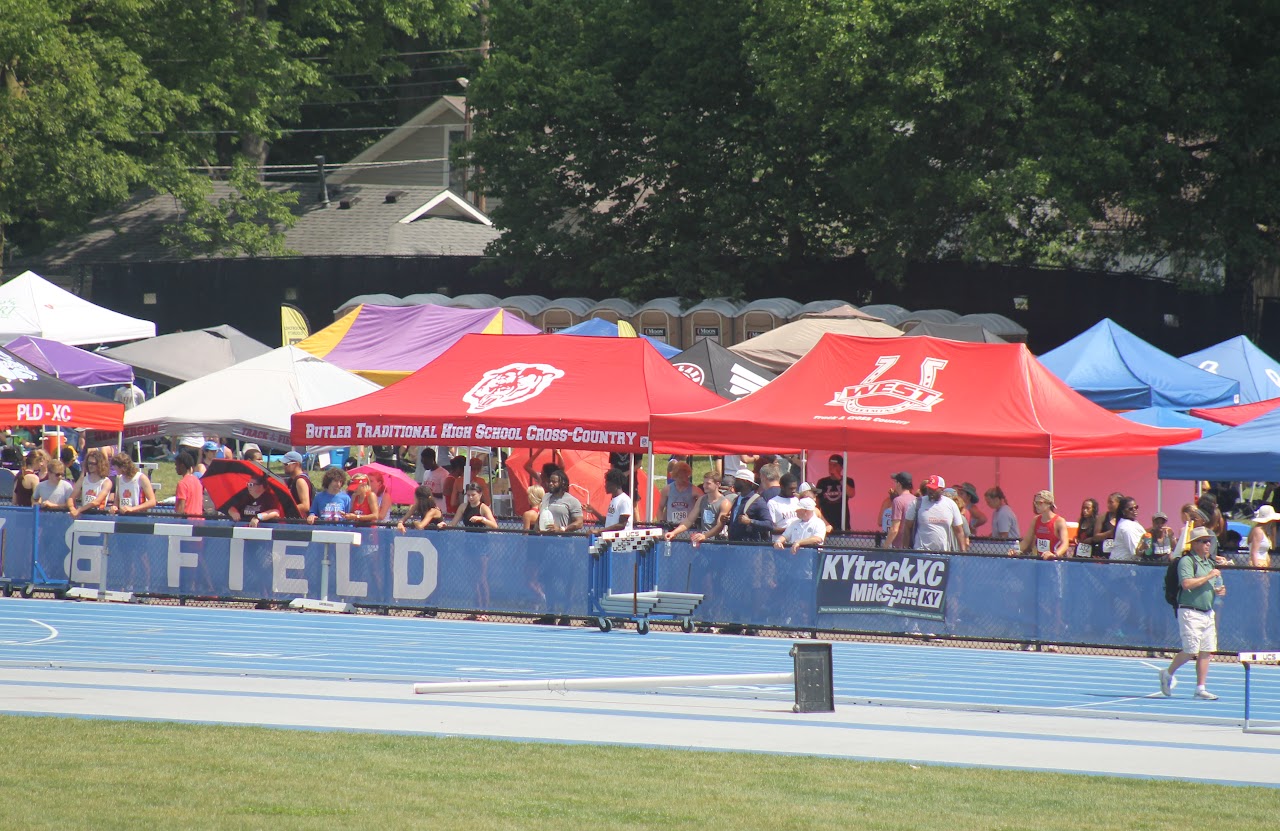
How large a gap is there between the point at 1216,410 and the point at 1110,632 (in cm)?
635

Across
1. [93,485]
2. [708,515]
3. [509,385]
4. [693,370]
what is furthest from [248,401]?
[708,515]

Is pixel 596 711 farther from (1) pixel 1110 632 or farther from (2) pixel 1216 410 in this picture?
(2) pixel 1216 410

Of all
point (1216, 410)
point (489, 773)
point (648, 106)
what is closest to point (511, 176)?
point (648, 106)

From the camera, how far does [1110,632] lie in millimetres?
15547

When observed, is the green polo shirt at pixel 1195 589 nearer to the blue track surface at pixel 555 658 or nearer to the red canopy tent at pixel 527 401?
the blue track surface at pixel 555 658

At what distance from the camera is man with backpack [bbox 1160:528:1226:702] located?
13.3 metres

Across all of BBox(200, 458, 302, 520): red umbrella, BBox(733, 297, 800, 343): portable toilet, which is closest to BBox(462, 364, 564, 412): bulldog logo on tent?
BBox(200, 458, 302, 520): red umbrella

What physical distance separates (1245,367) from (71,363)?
64.5 feet

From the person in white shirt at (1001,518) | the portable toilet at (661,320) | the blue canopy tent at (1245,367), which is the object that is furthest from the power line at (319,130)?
the person in white shirt at (1001,518)

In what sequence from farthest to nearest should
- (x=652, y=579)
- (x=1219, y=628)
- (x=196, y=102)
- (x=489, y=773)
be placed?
(x=196, y=102)
(x=652, y=579)
(x=1219, y=628)
(x=489, y=773)

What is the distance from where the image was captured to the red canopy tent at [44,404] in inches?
800

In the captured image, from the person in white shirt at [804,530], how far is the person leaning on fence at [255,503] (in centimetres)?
604

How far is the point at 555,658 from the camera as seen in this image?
49.2 ft

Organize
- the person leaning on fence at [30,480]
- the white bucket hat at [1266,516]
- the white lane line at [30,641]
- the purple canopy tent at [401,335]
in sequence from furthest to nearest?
the purple canopy tent at [401,335]
the person leaning on fence at [30,480]
the white bucket hat at [1266,516]
the white lane line at [30,641]
